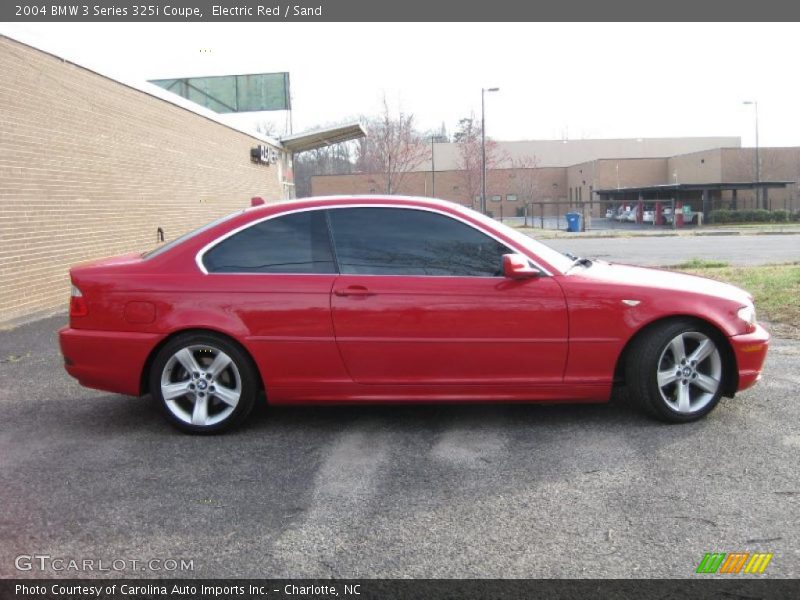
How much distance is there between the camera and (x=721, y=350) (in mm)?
4906

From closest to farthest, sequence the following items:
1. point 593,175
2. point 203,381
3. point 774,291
Answer: point 203,381 < point 774,291 < point 593,175

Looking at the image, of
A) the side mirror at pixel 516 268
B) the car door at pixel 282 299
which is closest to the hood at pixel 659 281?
the side mirror at pixel 516 268

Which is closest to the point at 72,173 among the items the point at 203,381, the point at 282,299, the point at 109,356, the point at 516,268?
the point at 109,356

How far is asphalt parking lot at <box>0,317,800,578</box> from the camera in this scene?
10.5 feet

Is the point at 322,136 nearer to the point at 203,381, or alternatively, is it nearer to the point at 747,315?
the point at 203,381

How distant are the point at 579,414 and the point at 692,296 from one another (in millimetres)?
1099

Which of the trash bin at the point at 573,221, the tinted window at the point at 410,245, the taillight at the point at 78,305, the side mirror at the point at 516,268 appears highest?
the trash bin at the point at 573,221

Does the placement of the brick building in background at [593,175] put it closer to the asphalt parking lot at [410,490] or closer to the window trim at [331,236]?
the window trim at [331,236]

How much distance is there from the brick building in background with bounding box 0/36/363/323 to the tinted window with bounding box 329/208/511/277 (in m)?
6.88

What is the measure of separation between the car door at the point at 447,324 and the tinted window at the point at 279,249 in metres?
0.19

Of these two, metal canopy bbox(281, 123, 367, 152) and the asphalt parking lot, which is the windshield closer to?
the asphalt parking lot

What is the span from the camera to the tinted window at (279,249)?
4852 millimetres

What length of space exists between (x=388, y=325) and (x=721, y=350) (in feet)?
7.17

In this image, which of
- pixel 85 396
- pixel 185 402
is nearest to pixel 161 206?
pixel 85 396
